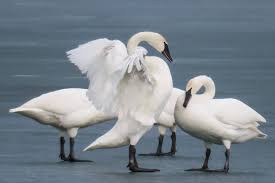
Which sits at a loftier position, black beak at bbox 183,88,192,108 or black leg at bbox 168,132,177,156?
black beak at bbox 183,88,192,108

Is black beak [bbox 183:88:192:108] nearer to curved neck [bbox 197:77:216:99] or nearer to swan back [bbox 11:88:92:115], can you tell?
curved neck [bbox 197:77:216:99]

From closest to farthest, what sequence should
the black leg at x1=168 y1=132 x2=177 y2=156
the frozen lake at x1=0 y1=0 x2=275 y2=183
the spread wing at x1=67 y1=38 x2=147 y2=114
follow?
the spread wing at x1=67 y1=38 x2=147 y2=114 → the frozen lake at x1=0 y1=0 x2=275 y2=183 → the black leg at x1=168 y1=132 x2=177 y2=156

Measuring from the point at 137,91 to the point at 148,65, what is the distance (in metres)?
0.30

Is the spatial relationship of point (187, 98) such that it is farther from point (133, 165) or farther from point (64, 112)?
point (64, 112)

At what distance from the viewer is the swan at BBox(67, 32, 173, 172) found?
13.0 m

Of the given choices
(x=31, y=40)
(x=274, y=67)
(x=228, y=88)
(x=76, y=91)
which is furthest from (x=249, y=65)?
(x=76, y=91)

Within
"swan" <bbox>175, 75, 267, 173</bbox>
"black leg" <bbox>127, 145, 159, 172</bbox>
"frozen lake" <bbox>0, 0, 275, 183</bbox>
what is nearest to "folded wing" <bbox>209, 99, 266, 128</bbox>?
"swan" <bbox>175, 75, 267, 173</bbox>

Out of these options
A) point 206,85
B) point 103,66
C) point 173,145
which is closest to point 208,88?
point 206,85

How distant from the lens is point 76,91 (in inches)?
566

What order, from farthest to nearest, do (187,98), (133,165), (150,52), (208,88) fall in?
(150,52)
(208,88)
(187,98)
(133,165)

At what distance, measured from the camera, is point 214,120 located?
13.2 meters

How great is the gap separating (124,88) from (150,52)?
49.7 ft

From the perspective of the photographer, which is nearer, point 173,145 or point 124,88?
point 124,88

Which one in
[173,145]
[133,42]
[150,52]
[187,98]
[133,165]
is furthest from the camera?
[150,52]
